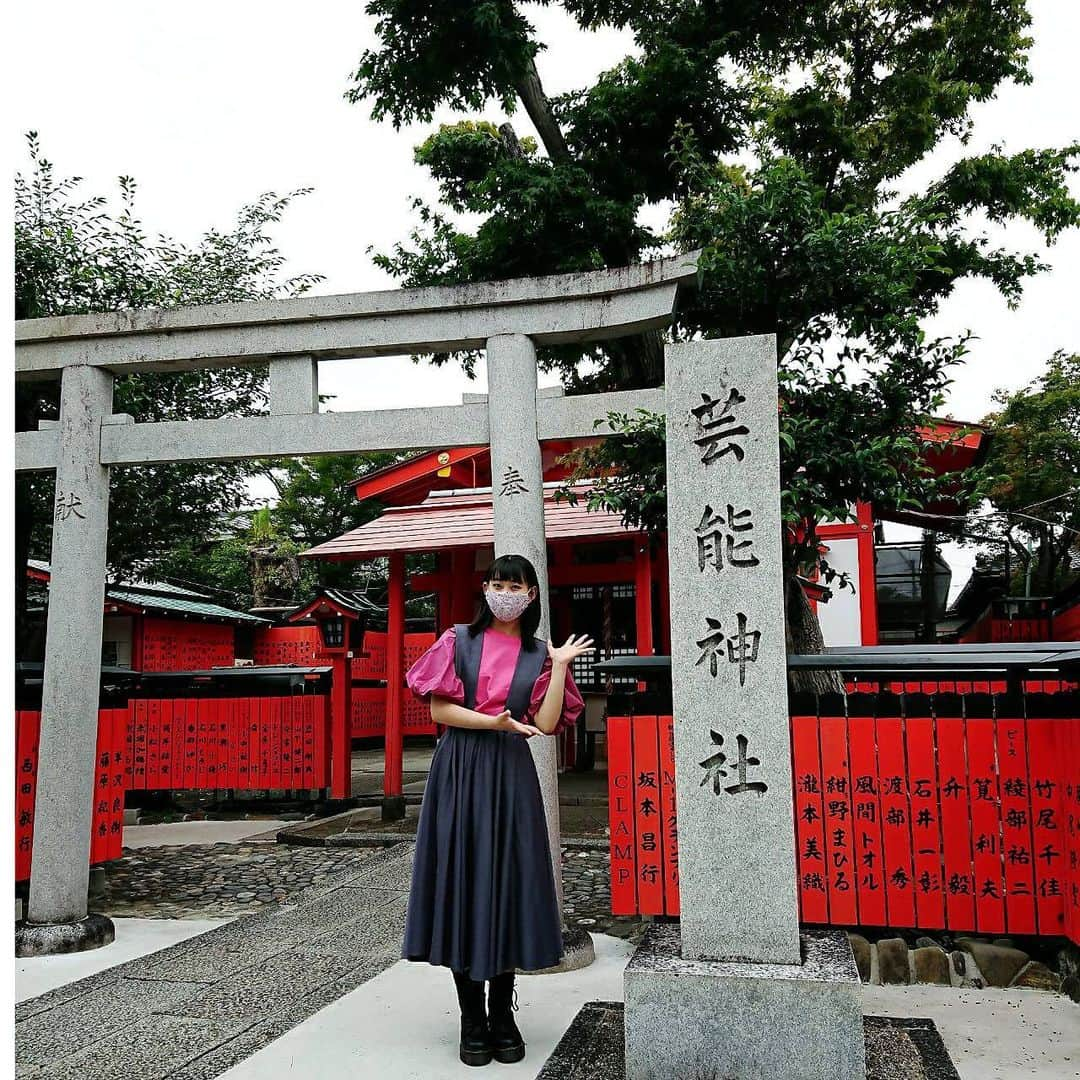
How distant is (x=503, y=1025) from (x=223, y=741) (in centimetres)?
969

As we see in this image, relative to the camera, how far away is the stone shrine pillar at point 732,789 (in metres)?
3.52

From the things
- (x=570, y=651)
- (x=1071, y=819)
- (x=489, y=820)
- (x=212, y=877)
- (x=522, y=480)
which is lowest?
(x=212, y=877)

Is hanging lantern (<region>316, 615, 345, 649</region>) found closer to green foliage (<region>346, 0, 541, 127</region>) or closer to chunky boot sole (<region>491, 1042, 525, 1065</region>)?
green foliage (<region>346, 0, 541, 127</region>)

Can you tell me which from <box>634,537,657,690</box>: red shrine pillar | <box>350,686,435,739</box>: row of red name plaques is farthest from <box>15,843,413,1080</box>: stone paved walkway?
<box>350,686,435,739</box>: row of red name plaques

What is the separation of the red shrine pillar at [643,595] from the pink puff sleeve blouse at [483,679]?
7.06 m

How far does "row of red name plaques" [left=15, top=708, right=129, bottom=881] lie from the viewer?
6527 mm

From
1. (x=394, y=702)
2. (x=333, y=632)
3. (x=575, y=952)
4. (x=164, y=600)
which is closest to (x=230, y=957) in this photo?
(x=575, y=952)

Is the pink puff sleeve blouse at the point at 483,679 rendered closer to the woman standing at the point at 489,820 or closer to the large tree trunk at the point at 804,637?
the woman standing at the point at 489,820

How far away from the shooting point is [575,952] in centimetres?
540

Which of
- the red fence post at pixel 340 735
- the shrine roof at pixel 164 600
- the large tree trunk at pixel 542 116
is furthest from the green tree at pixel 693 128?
the shrine roof at pixel 164 600

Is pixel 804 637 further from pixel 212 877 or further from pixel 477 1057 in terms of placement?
pixel 212 877

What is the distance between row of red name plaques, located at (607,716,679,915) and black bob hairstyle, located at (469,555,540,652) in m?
1.81

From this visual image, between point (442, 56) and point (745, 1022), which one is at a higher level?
point (442, 56)

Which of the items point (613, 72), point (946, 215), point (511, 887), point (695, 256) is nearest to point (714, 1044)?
point (511, 887)
